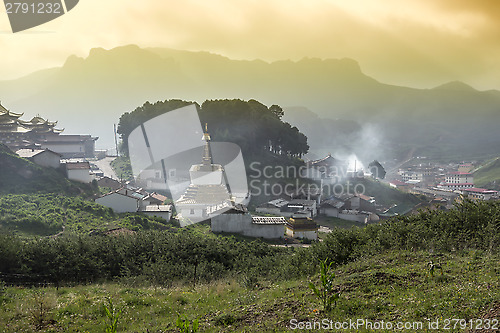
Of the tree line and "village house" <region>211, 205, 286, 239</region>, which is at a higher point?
the tree line

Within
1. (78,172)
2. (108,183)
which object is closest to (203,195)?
(78,172)

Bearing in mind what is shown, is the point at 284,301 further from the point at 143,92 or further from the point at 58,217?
the point at 143,92

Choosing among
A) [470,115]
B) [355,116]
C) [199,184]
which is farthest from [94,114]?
[470,115]

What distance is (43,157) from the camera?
30.3m

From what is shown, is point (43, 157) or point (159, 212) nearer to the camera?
point (159, 212)

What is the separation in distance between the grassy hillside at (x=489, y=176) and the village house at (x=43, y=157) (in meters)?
67.7

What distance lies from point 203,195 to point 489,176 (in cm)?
6698

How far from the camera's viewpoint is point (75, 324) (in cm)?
719

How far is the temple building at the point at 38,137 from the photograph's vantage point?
37.0 m

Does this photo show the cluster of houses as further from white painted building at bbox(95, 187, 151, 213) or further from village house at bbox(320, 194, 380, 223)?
white painted building at bbox(95, 187, 151, 213)

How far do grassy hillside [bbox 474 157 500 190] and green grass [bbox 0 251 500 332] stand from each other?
214 feet

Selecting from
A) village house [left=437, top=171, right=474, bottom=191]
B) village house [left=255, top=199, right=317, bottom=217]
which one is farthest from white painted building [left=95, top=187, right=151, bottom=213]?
village house [left=437, top=171, right=474, bottom=191]

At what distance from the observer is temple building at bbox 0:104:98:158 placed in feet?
121

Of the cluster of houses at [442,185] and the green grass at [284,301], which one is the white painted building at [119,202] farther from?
the cluster of houses at [442,185]
